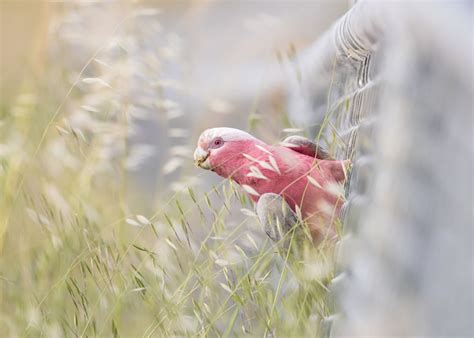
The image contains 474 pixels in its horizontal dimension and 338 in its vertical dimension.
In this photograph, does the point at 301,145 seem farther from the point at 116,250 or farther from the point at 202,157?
the point at 116,250

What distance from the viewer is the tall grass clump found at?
68cm

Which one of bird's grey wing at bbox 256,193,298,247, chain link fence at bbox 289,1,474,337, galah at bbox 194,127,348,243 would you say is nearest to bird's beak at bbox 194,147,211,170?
galah at bbox 194,127,348,243

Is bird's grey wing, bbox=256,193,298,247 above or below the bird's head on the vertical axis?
below

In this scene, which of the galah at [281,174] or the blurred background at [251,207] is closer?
the blurred background at [251,207]

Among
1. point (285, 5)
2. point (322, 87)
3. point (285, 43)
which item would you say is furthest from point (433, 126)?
point (285, 5)

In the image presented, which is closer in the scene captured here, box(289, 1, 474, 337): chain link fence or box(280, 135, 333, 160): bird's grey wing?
box(289, 1, 474, 337): chain link fence

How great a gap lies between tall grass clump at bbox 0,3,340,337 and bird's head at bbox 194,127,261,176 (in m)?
0.03

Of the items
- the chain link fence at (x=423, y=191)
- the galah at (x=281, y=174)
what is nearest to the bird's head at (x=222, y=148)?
the galah at (x=281, y=174)

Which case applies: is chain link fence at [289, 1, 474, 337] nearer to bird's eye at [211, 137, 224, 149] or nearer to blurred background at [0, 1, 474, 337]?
blurred background at [0, 1, 474, 337]

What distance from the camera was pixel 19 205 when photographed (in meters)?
1.00

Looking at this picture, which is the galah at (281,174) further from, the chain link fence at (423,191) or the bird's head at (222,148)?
the chain link fence at (423,191)

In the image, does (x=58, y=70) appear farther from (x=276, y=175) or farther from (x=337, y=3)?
(x=337, y=3)

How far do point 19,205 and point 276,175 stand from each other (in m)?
0.41

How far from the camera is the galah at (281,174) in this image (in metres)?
0.72
